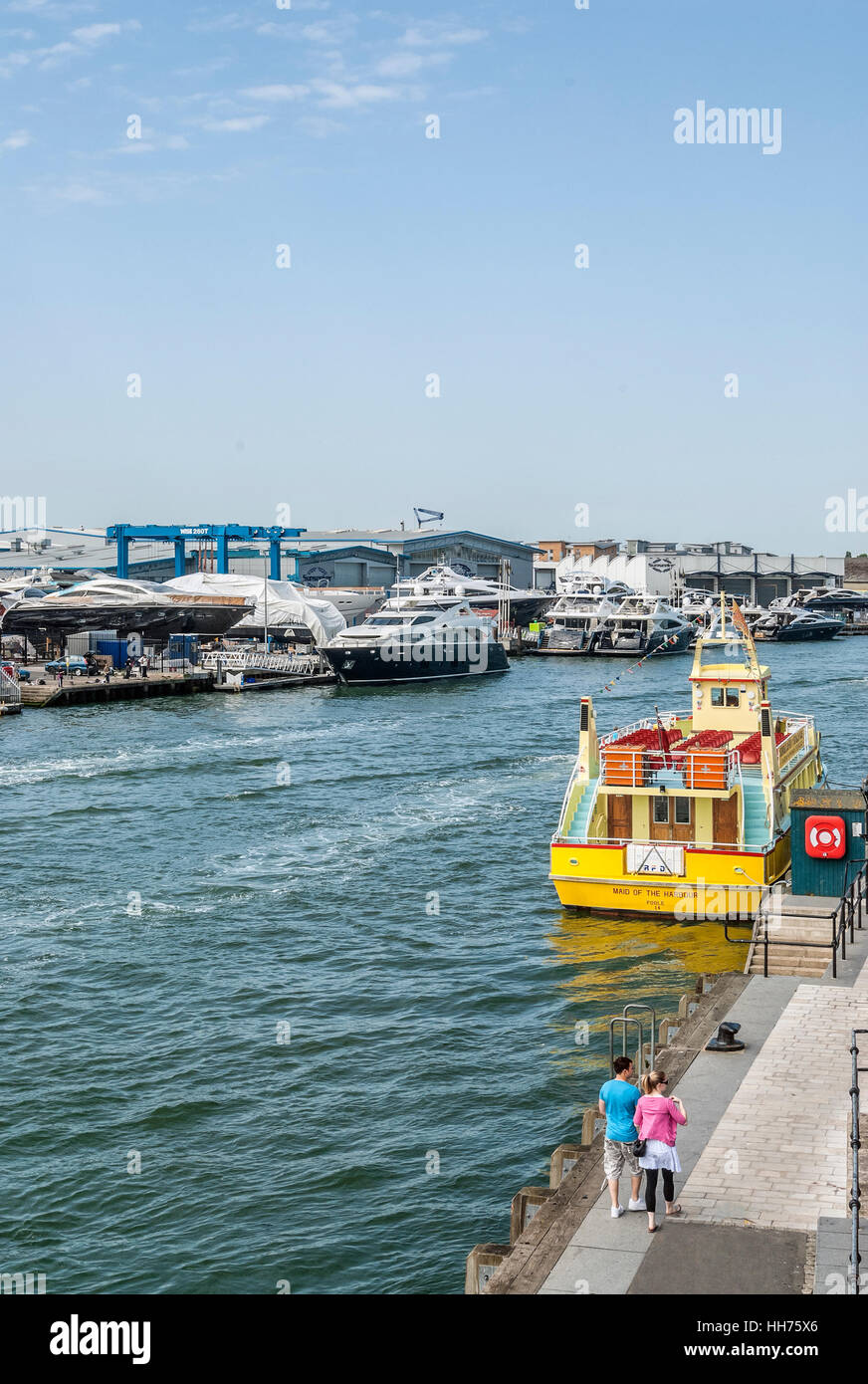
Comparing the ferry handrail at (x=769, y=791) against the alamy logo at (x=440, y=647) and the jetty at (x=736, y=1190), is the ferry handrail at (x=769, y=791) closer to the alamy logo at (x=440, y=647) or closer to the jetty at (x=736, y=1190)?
the jetty at (x=736, y=1190)

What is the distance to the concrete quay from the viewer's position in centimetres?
1148

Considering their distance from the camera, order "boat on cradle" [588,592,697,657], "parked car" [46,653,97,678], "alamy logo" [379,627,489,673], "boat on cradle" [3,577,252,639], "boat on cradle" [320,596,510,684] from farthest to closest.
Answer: "boat on cradle" [588,592,697,657] < "boat on cradle" [3,577,252,639] < "alamy logo" [379,627,489,673] < "boat on cradle" [320,596,510,684] < "parked car" [46,653,97,678]

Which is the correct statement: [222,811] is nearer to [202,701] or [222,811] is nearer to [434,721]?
[434,721]

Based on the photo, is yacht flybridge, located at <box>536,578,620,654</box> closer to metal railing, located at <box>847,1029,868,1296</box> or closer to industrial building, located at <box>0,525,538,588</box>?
industrial building, located at <box>0,525,538,588</box>

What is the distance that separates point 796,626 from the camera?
14075 centimetres

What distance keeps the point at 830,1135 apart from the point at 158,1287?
7.35 m

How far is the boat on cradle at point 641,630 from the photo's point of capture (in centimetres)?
11350

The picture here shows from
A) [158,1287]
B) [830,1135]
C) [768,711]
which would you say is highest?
[768,711]

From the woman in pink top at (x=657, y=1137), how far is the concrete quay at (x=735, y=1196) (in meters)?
0.21

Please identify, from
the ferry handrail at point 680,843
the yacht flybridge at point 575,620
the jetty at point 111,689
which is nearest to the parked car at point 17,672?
the jetty at point 111,689

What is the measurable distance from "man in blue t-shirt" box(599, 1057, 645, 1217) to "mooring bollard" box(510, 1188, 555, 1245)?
0.87 metres

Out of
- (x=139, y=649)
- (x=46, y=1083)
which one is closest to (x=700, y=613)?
(x=139, y=649)

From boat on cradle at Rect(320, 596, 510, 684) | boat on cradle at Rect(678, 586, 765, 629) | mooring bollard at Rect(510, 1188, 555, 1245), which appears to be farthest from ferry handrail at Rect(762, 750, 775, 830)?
boat on cradle at Rect(678, 586, 765, 629)
